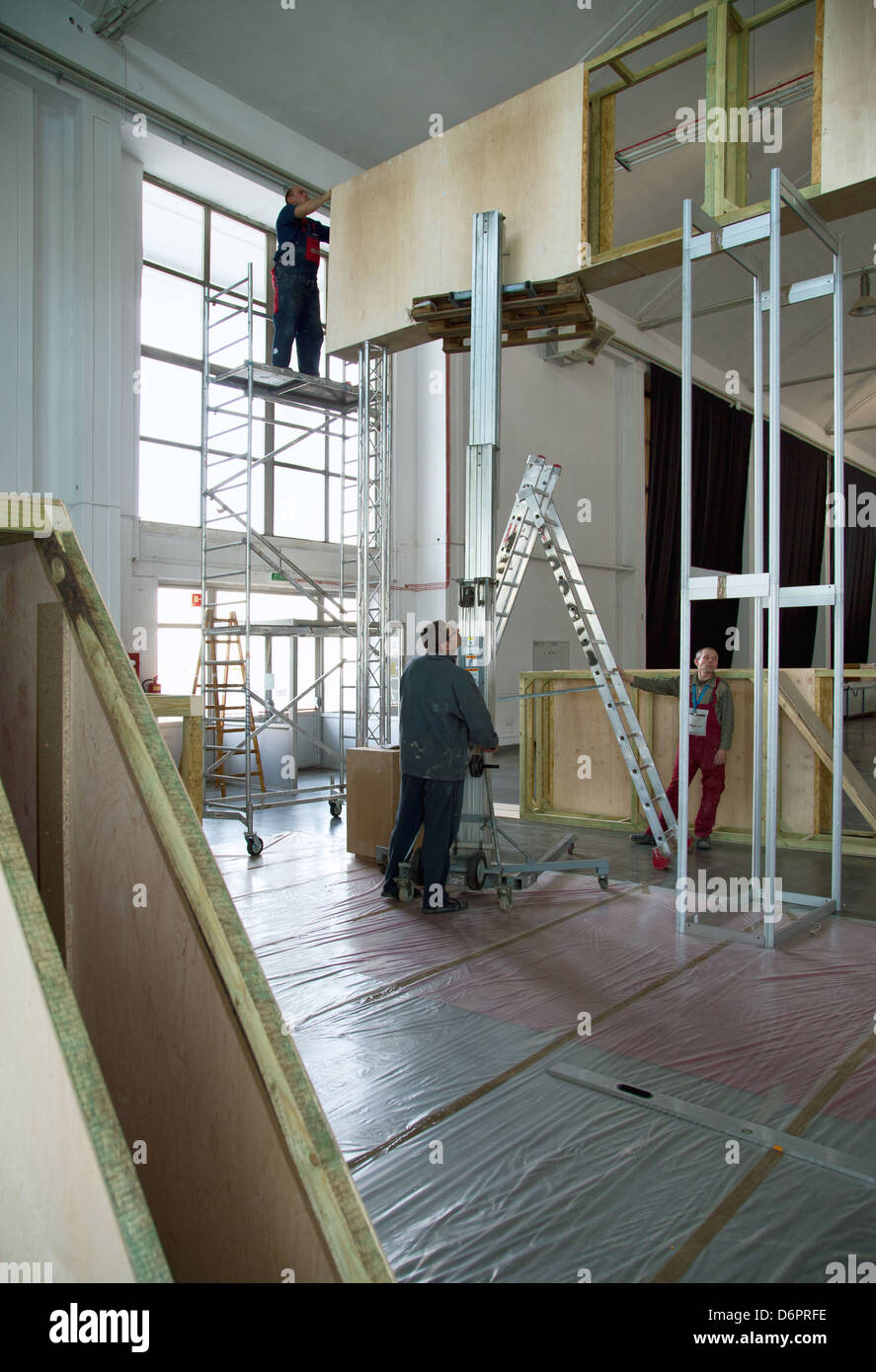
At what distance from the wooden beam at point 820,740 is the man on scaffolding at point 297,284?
6048 mm

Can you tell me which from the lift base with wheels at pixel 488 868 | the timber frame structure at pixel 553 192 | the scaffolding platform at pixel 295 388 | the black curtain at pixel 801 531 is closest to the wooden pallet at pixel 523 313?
the timber frame structure at pixel 553 192

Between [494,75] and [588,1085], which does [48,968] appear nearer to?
[588,1085]

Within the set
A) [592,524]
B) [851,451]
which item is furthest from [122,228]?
[851,451]

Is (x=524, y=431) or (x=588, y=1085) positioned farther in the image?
(x=524, y=431)

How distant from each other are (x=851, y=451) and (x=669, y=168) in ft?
53.0

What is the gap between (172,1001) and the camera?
1.39 meters

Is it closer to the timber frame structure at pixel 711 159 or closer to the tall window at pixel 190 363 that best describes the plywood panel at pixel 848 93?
the timber frame structure at pixel 711 159

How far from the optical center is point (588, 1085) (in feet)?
11.9

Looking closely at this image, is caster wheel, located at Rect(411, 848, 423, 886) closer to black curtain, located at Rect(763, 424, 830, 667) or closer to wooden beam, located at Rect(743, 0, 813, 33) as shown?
wooden beam, located at Rect(743, 0, 813, 33)

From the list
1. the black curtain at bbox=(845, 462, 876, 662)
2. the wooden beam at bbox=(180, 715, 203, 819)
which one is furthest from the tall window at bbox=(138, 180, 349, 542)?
the black curtain at bbox=(845, 462, 876, 662)

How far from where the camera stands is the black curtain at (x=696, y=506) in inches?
826

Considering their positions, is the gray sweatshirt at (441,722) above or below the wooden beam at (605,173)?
below

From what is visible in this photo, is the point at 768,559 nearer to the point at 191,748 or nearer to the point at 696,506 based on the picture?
the point at 191,748
